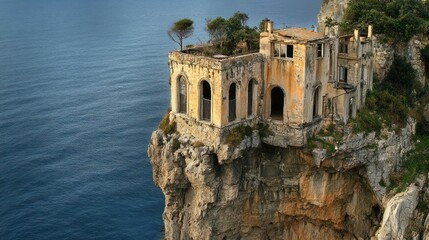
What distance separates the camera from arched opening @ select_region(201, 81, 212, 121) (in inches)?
1448

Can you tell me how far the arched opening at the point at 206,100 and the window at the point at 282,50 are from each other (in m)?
5.07

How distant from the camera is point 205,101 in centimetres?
3700

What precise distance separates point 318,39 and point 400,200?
12.5m

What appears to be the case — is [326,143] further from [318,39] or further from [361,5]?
[361,5]

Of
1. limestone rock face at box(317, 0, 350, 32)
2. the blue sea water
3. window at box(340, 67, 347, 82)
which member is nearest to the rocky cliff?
window at box(340, 67, 347, 82)

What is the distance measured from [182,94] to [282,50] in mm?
7810

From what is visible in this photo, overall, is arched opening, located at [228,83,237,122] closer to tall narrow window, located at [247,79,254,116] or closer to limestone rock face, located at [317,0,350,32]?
tall narrow window, located at [247,79,254,116]

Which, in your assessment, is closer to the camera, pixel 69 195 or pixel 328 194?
pixel 328 194

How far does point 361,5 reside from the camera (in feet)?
164

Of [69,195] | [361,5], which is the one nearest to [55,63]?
[69,195]

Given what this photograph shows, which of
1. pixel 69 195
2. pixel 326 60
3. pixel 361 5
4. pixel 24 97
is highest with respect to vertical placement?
pixel 361 5

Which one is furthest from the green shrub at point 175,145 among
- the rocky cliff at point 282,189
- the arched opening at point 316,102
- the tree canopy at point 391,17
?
the tree canopy at point 391,17

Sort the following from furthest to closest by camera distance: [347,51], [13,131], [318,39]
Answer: [13,131] → [347,51] → [318,39]

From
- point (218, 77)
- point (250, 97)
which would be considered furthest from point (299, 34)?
point (218, 77)
